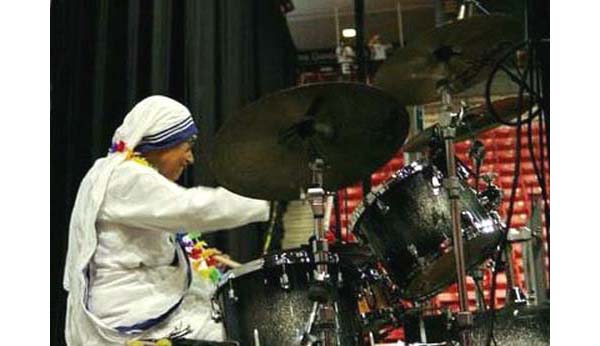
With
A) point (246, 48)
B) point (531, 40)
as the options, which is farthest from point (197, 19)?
point (531, 40)

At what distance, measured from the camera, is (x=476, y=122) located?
262 centimetres

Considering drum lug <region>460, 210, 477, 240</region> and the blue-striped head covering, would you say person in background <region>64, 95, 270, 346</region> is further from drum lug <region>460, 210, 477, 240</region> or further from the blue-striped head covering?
drum lug <region>460, 210, 477, 240</region>

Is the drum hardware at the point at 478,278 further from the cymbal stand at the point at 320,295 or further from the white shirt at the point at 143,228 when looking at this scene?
the white shirt at the point at 143,228

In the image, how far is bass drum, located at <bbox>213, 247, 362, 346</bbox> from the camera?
6.79 ft

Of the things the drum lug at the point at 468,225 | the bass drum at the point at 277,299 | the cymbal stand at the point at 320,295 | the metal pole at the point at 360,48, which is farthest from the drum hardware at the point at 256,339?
the metal pole at the point at 360,48

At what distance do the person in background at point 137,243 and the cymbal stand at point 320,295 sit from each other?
0.19 m

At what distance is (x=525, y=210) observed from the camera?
6.83 m

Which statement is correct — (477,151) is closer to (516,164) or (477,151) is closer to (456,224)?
(456,224)

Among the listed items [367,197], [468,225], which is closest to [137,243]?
[367,197]

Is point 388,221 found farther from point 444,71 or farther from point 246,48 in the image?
point 246,48

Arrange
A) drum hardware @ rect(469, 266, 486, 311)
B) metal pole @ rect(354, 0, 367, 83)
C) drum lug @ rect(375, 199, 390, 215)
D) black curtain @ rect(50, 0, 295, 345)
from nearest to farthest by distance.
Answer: drum lug @ rect(375, 199, 390, 215) → drum hardware @ rect(469, 266, 486, 311) → black curtain @ rect(50, 0, 295, 345) → metal pole @ rect(354, 0, 367, 83)

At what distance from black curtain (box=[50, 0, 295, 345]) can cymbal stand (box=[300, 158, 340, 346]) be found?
3.37ft

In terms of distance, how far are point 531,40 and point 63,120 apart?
2.01m

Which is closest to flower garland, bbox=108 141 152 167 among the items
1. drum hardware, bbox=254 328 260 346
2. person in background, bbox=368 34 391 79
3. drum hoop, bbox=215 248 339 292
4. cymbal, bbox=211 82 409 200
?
cymbal, bbox=211 82 409 200
